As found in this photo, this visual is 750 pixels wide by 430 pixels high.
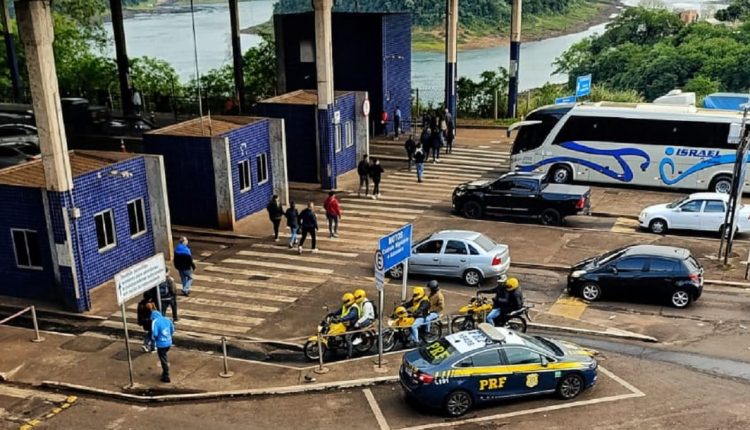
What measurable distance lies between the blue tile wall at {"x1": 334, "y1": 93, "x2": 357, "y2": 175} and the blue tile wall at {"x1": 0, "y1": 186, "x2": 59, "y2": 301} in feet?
45.2

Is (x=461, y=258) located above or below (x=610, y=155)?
below

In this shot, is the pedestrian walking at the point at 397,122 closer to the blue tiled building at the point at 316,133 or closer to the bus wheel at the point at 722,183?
the blue tiled building at the point at 316,133

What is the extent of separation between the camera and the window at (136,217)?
2217 cm

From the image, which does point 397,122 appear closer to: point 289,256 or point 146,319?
point 289,256

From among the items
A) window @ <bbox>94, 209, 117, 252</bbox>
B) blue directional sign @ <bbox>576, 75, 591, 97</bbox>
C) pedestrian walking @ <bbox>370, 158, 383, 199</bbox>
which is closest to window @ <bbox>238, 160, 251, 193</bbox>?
pedestrian walking @ <bbox>370, 158, 383, 199</bbox>

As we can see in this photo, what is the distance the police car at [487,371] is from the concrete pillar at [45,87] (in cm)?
1017

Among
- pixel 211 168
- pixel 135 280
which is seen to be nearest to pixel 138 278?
pixel 135 280

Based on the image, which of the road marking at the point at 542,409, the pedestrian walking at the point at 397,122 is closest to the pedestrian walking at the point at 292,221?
the road marking at the point at 542,409

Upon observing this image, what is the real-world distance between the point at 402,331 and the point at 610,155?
1643cm

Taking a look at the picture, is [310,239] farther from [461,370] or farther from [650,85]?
[650,85]

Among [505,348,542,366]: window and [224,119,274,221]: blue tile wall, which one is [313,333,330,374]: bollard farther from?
[224,119,274,221]: blue tile wall

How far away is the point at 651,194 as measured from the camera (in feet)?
97.3

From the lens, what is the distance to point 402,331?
17047 millimetres

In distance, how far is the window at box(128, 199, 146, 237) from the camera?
22172 mm
